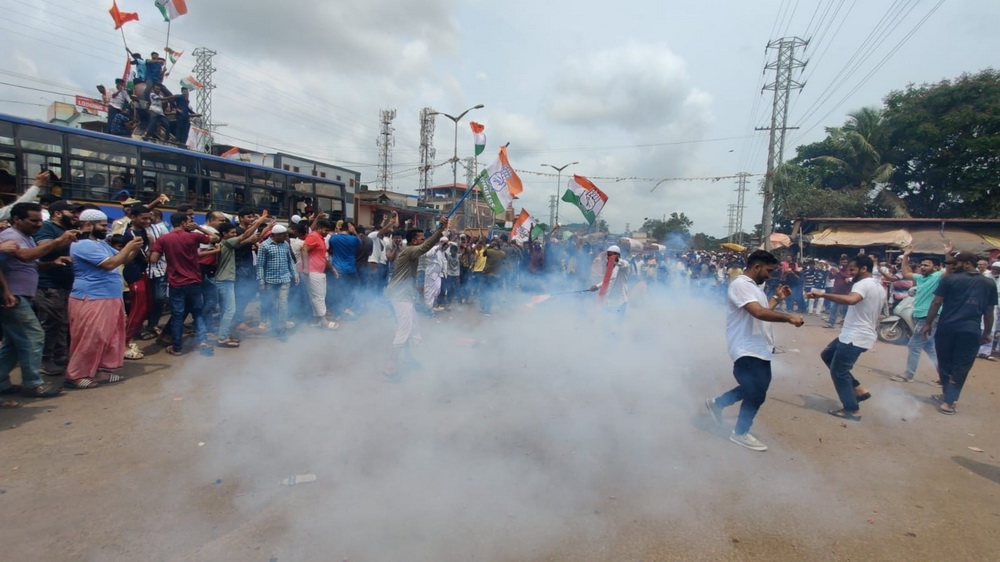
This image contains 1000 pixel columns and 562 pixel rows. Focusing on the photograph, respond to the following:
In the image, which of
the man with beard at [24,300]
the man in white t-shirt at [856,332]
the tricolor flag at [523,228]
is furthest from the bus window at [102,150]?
the man in white t-shirt at [856,332]

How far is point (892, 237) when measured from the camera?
1864cm

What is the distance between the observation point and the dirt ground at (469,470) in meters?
2.53

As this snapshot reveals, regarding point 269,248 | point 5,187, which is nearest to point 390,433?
point 269,248

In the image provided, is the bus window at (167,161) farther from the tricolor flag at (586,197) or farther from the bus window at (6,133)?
the tricolor flag at (586,197)

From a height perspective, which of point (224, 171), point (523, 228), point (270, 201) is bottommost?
point (523, 228)

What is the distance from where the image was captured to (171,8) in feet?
39.3

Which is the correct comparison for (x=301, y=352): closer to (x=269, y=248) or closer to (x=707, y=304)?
(x=269, y=248)

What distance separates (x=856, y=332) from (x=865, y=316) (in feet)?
0.57

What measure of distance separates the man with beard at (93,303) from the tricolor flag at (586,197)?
28.9 ft

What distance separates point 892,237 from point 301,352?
2161cm

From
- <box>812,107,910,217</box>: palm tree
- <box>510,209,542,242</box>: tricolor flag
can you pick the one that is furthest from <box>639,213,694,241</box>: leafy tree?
<box>510,209,542,242</box>: tricolor flag

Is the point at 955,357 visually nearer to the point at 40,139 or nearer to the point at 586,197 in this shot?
the point at 586,197

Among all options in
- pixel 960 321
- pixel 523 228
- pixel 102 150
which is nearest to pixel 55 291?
pixel 102 150

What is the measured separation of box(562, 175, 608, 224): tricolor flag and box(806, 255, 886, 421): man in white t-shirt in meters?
6.66
